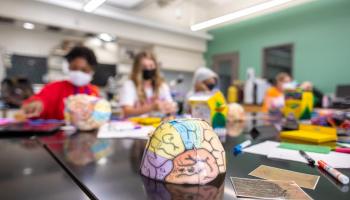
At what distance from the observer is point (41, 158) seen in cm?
59

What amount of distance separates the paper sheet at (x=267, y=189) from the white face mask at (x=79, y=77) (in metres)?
1.22

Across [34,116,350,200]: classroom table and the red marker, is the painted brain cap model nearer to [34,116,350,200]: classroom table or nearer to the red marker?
[34,116,350,200]: classroom table

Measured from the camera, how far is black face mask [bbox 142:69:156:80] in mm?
1818

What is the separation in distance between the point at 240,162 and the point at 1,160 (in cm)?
59

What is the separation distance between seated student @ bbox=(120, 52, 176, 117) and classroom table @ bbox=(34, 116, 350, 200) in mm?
986

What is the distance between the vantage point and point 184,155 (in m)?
0.42

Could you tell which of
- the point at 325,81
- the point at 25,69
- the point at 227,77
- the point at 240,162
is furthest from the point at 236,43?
the point at 240,162

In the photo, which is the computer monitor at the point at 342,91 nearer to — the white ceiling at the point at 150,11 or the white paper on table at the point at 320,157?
the white ceiling at the point at 150,11

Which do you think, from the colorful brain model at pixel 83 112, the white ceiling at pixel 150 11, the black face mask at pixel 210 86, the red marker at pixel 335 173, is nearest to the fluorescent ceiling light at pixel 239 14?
the black face mask at pixel 210 86

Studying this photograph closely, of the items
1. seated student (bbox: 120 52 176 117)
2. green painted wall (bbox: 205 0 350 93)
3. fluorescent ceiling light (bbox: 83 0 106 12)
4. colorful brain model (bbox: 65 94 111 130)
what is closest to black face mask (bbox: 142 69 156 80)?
seated student (bbox: 120 52 176 117)

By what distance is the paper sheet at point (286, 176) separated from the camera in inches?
16.7

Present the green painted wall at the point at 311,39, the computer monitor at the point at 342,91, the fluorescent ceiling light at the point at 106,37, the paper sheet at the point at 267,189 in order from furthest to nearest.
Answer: the fluorescent ceiling light at the point at 106,37 → the green painted wall at the point at 311,39 → the computer monitor at the point at 342,91 → the paper sheet at the point at 267,189

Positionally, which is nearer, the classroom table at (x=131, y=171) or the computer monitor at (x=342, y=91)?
the classroom table at (x=131, y=171)

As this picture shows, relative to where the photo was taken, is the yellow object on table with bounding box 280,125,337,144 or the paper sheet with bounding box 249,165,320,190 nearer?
the paper sheet with bounding box 249,165,320,190
